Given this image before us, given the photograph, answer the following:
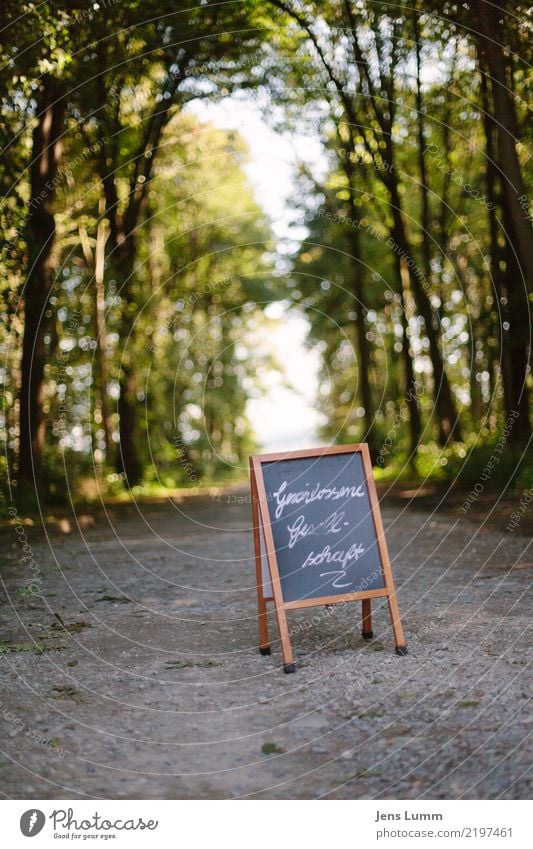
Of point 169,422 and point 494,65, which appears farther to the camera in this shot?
point 169,422

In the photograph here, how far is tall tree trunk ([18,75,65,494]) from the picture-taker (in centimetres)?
1464

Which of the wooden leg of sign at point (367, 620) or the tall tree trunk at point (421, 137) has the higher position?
the tall tree trunk at point (421, 137)

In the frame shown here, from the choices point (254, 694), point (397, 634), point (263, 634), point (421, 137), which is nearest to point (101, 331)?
point (421, 137)

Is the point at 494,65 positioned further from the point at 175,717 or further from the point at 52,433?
the point at 52,433

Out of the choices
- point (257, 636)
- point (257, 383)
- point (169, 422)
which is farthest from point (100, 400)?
point (257, 383)

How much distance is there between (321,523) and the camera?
6.03 m

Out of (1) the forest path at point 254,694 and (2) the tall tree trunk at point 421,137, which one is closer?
(1) the forest path at point 254,694

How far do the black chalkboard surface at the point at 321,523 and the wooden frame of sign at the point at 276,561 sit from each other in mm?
43

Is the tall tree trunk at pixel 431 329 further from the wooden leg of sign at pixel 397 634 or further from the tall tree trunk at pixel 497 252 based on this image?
the wooden leg of sign at pixel 397 634

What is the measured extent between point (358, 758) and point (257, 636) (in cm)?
263

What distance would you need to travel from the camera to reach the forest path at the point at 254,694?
4.22 metres

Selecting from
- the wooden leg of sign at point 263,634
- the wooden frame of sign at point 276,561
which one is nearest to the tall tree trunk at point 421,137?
the wooden frame of sign at point 276,561

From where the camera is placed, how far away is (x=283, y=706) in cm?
514

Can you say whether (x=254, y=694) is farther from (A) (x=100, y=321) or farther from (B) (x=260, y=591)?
(A) (x=100, y=321)
